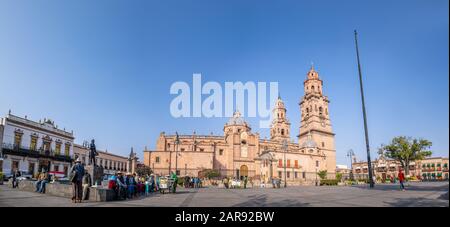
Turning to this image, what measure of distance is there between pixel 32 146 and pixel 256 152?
139ft

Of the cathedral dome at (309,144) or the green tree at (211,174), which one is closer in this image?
the green tree at (211,174)

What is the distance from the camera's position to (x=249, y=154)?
61406 millimetres

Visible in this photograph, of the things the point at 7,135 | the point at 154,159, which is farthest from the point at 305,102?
the point at 7,135

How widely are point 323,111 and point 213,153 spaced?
33078mm

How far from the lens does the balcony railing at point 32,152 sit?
3225 cm

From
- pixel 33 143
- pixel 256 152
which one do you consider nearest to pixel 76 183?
pixel 33 143

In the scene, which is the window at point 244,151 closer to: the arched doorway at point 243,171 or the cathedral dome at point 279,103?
the arched doorway at point 243,171

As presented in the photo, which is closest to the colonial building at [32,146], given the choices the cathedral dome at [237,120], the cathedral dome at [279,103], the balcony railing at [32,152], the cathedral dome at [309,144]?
the balcony railing at [32,152]

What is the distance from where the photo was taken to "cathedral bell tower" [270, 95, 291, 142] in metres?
79.7

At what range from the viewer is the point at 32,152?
35.5 m

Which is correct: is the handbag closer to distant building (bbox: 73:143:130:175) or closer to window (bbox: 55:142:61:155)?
window (bbox: 55:142:61:155)

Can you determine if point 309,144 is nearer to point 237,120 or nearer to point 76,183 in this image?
point 237,120

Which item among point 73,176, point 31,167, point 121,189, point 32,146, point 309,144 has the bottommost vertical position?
point 31,167
